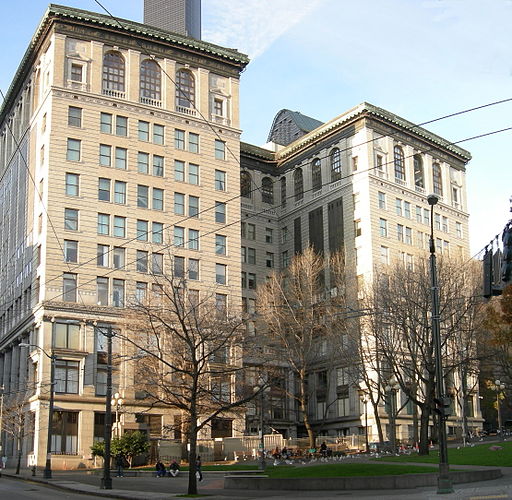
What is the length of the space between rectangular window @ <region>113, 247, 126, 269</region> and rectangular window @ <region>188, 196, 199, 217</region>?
27.5 ft

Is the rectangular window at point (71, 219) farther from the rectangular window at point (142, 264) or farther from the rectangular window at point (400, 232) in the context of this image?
the rectangular window at point (400, 232)

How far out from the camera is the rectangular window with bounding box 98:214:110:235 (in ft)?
240

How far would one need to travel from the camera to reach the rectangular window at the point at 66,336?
68875mm

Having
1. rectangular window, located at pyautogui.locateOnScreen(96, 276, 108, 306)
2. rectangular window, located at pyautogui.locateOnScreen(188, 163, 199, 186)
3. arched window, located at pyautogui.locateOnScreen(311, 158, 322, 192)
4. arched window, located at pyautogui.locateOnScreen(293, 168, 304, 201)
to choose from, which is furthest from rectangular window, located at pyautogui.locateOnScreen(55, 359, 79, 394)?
arched window, located at pyautogui.locateOnScreen(293, 168, 304, 201)

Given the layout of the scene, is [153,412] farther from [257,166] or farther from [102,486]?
[257,166]

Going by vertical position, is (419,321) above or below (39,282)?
below

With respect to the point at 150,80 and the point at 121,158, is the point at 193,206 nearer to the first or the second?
the point at 121,158

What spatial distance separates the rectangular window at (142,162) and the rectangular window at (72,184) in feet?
20.8

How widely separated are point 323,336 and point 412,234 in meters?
27.2

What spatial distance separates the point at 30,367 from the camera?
233ft

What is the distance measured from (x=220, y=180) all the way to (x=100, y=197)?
13360 millimetres

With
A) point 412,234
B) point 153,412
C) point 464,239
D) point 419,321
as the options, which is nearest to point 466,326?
point 419,321

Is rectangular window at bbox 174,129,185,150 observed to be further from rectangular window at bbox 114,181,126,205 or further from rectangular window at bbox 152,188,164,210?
rectangular window at bbox 114,181,126,205

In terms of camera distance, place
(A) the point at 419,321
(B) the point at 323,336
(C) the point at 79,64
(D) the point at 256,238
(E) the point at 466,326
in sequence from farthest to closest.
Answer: (D) the point at 256,238 < (C) the point at 79,64 < (B) the point at 323,336 < (E) the point at 466,326 < (A) the point at 419,321
